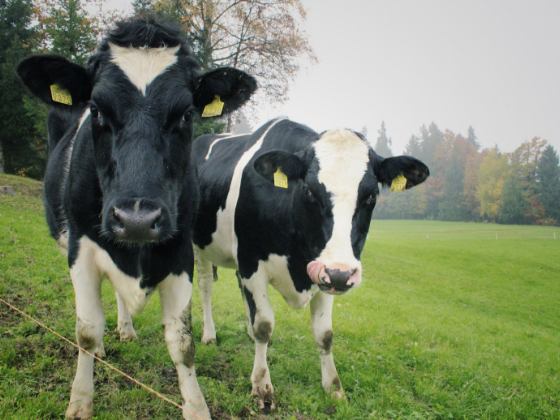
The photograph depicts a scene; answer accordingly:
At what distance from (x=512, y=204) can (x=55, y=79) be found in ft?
222

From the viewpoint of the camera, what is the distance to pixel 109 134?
101 inches

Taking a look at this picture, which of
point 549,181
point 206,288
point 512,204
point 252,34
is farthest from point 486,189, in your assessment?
point 206,288

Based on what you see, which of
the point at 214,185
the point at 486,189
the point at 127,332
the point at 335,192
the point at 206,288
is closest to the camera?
the point at 335,192

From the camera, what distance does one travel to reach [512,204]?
59344mm

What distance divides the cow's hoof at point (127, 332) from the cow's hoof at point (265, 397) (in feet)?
5.35

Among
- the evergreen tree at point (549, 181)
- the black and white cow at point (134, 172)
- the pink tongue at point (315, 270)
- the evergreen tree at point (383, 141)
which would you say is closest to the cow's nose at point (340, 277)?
the pink tongue at point (315, 270)

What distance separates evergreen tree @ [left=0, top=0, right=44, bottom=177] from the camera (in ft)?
68.9

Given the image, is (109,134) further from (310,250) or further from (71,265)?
(310,250)

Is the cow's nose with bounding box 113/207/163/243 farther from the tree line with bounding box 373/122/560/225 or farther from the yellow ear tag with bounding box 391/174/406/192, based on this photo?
the tree line with bounding box 373/122/560/225

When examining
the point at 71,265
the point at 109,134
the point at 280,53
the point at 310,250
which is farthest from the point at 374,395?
the point at 280,53

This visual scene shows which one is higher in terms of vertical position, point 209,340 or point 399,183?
point 399,183

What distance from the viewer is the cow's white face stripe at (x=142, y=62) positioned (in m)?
2.60

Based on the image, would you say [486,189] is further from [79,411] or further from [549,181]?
[79,411]

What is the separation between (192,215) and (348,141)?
1.55 m
